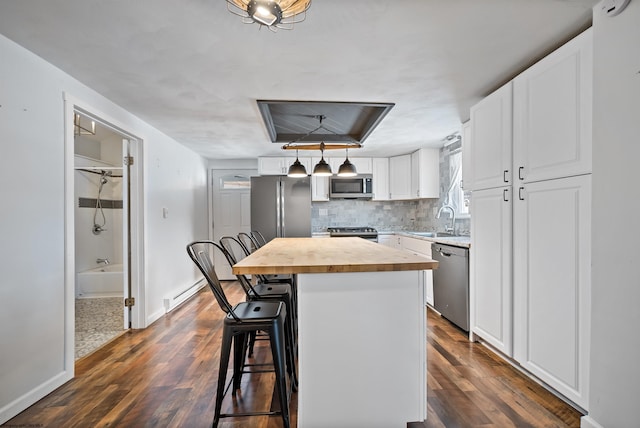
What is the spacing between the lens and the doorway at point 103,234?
313 cm

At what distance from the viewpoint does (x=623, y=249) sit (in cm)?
134

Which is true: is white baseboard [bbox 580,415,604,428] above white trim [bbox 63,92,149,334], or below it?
below

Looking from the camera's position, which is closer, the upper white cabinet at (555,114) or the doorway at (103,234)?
the upper white cabinet at (555,114)

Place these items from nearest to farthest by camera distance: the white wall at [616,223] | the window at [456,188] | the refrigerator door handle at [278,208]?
the white wall at [616,223]
the window at [456,188]
the refrigerator door handle at [278,208]

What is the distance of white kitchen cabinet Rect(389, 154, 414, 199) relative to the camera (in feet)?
16.3

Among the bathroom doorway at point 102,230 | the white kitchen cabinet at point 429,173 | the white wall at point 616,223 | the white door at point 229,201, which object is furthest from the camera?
the white door at point 229,201

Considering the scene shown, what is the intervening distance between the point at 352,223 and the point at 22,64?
14.9 ft

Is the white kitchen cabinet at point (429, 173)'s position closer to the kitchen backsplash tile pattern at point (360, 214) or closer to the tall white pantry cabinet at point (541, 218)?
the kitchen backsplash tile pattern at point (360, 214)

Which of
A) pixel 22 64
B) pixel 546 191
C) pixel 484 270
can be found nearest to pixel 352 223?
pixel 484 270

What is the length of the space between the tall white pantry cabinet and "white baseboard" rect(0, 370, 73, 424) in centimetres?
303

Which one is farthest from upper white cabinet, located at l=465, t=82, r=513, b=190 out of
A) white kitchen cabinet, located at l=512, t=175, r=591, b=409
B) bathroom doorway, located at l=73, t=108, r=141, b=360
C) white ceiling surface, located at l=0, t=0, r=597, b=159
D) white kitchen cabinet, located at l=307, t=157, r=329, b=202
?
bathroom doorway, located at l=73, t=108, r=141, b=360

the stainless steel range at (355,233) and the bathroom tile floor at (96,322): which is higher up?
the stainless steel range at (355,233)

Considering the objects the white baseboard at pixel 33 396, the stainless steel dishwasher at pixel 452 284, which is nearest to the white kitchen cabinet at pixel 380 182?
the stainless steel dishwasher at pixel 452 284

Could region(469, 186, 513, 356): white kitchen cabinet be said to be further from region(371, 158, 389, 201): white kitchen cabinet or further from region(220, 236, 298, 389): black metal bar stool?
region(371, 158, 389, 201): white kitchen cabinet
